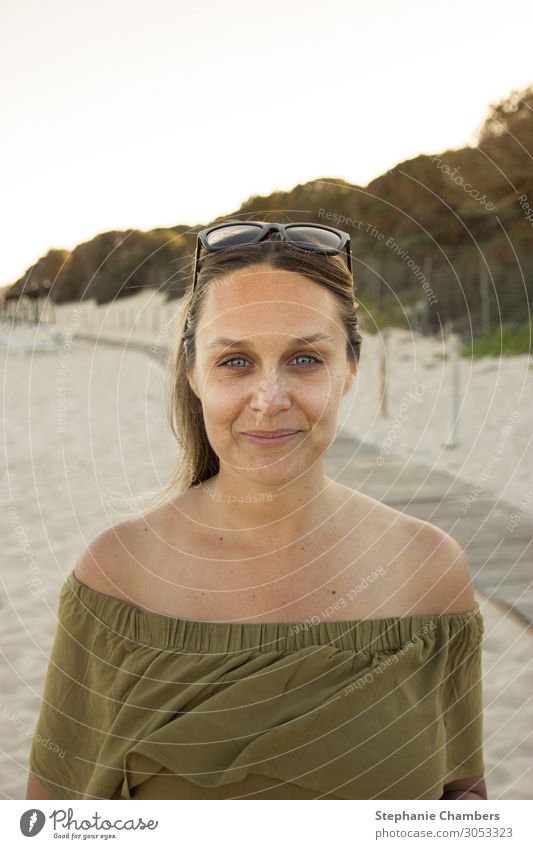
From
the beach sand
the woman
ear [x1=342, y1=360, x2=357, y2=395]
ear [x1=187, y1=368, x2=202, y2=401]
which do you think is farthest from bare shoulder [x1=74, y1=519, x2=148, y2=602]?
ear [x1=342, y1=360, x2=357, y2=395]

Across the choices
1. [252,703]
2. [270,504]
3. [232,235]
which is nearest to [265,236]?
[232,235]

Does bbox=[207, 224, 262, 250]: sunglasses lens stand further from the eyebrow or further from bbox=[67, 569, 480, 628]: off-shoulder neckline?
bbox=[67, 569, 480, 628]: off-shoulder neckline

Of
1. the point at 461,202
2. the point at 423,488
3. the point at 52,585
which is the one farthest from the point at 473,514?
the point at 461,202

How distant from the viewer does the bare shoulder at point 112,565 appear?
1.18 meters

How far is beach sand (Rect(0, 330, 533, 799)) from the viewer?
2.28 m

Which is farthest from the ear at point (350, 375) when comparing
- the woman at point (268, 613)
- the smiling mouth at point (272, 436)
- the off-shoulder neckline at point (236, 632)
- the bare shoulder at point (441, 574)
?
the off-shoulder neckline at point (236, 632)

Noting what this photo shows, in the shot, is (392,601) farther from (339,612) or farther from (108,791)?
(108,791)

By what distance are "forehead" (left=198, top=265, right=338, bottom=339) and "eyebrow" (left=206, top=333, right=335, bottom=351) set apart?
0.03 feet

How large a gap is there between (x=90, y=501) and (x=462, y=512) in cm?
221

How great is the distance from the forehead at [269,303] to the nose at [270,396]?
6 cm

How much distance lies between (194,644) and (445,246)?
10.6m

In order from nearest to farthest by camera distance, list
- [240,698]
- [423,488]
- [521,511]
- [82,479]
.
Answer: [240,698] → [521,511] → [423,488] → [82,479]

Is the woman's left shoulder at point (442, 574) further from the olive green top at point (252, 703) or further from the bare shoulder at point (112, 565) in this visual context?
the bare shoulder at point (112, 565)
